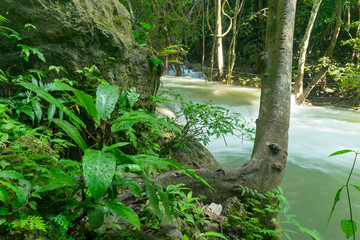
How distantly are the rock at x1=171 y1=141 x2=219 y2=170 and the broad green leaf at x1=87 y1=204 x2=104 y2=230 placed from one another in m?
2.09

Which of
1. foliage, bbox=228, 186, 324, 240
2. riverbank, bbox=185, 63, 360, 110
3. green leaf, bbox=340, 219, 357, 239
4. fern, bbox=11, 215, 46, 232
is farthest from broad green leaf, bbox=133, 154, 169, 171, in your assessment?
riverbank, bbox=185, 63, 360, 110

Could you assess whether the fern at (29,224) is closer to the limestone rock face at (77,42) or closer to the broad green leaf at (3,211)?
the broad green leaf at (3,211)

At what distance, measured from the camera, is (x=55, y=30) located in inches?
69.2

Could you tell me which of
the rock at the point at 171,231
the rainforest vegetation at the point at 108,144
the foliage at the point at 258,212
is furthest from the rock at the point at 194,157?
the rock at the point at 171,231

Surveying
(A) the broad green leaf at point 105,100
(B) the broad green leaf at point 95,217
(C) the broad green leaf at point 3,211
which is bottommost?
(B) the broad green leaf at point 95,217

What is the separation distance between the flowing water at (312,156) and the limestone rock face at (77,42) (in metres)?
1.70

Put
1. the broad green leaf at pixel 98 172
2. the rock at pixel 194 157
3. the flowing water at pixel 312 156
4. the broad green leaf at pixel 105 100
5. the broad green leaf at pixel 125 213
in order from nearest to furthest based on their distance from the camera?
the broad green leaf at pixel 98 172 < the broad green leaf at pixel 125 213 < the broad green leaf at pixel 105 100 < the flowing water at pixel 312 156 < the rock at pixel 194 157

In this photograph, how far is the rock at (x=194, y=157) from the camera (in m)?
2.91

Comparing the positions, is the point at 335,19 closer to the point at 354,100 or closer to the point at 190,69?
the point at 354,100

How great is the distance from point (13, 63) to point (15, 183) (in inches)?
49.8

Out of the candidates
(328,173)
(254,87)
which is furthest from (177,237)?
(254,87)

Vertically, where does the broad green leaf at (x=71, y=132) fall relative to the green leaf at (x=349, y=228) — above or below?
above

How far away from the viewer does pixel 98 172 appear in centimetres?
65

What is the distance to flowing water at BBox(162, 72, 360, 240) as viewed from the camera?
8.14 feet
